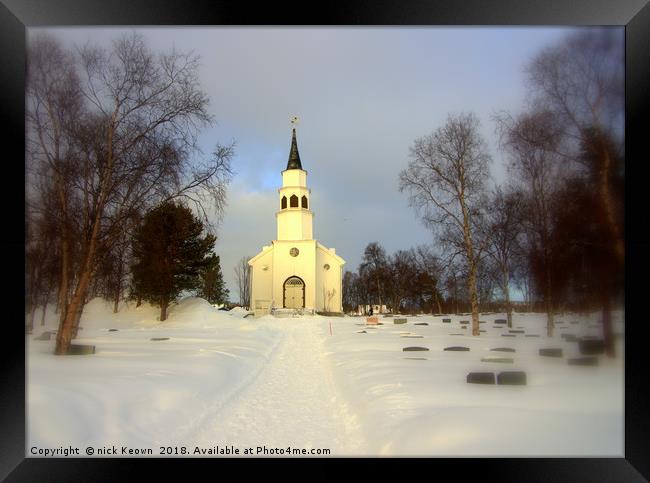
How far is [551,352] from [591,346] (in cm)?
97

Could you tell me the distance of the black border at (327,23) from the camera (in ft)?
14.7

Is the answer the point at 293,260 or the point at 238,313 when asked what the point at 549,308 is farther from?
the point at 293,260

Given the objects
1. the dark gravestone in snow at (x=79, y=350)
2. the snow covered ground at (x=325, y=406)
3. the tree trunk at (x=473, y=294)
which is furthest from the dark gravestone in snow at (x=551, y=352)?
the dark gravestone in snow at (x=79, y=350)

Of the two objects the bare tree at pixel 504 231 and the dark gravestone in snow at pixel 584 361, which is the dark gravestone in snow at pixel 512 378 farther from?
the bare tree at pixel 504 231

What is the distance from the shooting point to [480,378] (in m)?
6.83

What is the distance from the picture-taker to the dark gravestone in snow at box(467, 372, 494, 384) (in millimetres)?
6777

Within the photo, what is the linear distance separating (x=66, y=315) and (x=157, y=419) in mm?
5139

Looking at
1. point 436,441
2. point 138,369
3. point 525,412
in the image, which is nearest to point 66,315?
point 138,369

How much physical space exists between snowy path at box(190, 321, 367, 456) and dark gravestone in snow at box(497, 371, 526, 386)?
2.51 metres

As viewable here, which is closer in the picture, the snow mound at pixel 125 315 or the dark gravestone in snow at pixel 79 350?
the dark gravestone in snow at pixel 79 350

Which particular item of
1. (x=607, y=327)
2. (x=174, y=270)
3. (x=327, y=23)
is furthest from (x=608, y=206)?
(x=174, y=270)

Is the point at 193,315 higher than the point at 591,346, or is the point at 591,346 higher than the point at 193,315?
the point at 591,346

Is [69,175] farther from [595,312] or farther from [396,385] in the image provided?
[595,312]

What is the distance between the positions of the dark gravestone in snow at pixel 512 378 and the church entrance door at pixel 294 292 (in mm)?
34896
